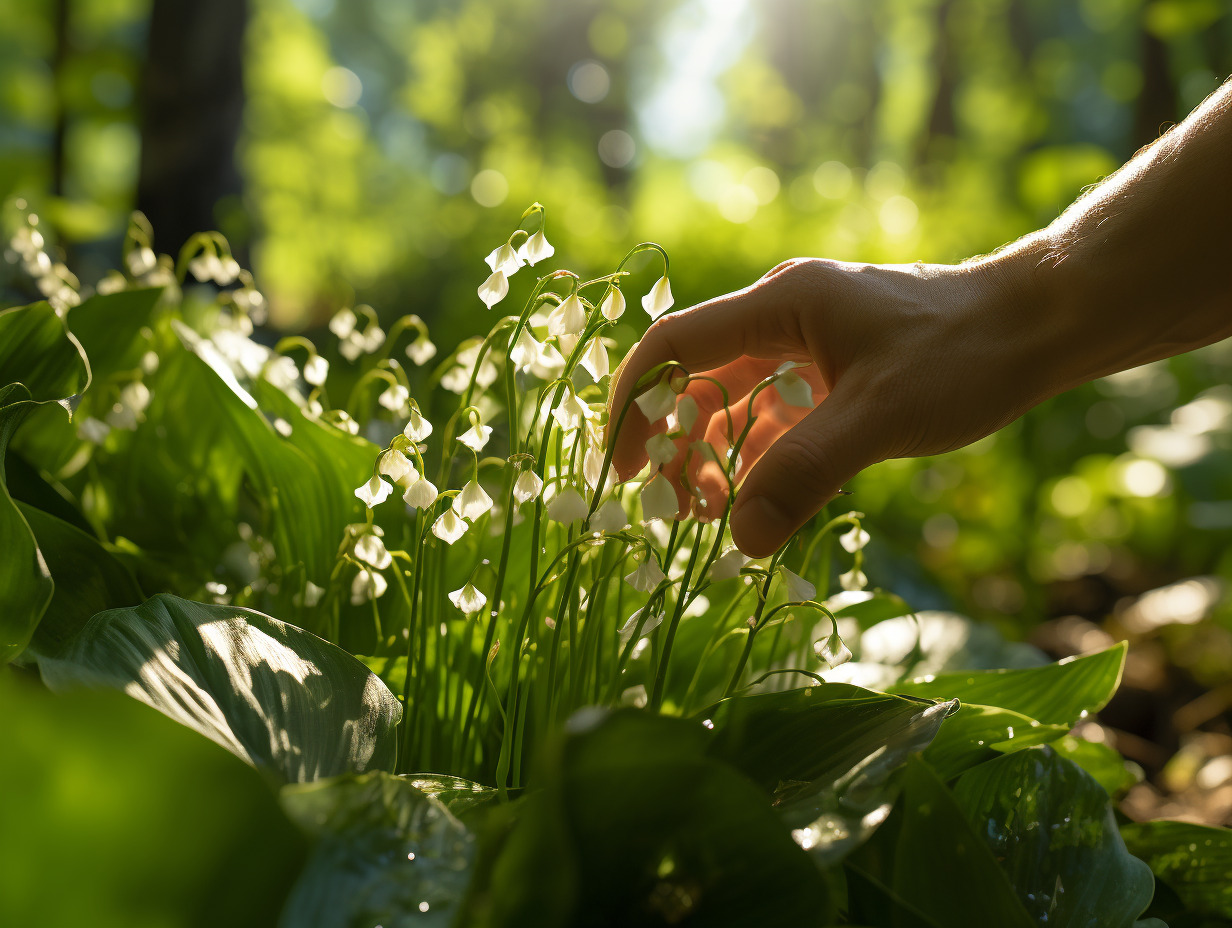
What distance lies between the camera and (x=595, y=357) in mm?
739

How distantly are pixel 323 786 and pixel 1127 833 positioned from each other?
3.02 ft

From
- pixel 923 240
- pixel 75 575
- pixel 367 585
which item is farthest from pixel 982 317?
pixel 923 240

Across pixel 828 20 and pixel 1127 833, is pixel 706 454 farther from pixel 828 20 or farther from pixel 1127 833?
pixel 828 20

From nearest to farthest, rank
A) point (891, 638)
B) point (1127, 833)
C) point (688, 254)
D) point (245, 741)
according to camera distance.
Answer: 1. point (245, 741)
2. point (1127, 833)
3. point (891, 638)
4. point (688, 254)

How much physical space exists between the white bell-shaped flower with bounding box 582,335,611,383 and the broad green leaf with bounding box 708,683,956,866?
0.32 metres

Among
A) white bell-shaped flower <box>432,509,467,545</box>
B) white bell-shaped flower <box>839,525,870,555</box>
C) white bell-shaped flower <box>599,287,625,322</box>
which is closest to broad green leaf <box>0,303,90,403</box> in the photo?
white bell-shaped flower <box>432,509,467,545</box>

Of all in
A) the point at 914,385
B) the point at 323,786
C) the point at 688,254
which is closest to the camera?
the point at 323,786

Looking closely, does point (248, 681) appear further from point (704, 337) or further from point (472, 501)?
point (704, 337)

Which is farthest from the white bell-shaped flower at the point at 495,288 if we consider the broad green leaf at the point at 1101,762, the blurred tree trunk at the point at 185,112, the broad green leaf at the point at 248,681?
the blurred tree trunk at the point at 185,112

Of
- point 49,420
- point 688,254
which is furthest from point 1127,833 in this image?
point 688,254

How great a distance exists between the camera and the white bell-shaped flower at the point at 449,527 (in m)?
0.70

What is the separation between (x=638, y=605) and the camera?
1039mm

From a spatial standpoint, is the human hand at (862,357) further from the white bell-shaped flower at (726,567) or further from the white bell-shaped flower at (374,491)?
the white bell-shaped flower at (374,491)

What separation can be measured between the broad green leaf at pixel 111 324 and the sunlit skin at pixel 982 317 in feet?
2.57
